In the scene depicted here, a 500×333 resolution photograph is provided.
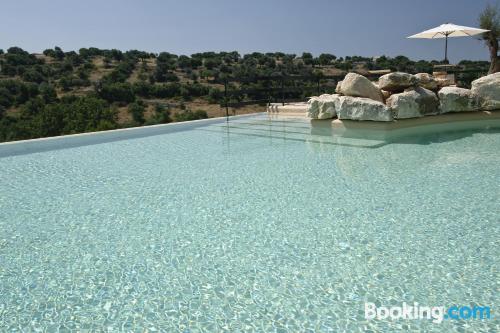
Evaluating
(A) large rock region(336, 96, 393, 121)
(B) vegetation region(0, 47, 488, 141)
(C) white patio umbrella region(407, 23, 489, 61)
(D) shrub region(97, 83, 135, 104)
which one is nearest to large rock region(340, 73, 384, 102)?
(A) large rock region(336, 96, 393, 121)

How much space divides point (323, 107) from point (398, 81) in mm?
1654

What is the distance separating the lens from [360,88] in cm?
764

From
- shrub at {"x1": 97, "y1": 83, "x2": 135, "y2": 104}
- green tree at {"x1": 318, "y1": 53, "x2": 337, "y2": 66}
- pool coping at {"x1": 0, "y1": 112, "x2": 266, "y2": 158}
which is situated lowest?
pool coping at {"x1": 0, "y1": 112, "x2": 266, "y2": 158}

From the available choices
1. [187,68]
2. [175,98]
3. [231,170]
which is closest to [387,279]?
[231,170]

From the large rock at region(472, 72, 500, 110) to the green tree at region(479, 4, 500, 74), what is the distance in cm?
338

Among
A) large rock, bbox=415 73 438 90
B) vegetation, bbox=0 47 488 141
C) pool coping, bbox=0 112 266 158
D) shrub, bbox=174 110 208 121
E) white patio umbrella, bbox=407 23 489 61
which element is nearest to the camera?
pool coping, bbox=0 112 266 158

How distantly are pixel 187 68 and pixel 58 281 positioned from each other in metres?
36.3

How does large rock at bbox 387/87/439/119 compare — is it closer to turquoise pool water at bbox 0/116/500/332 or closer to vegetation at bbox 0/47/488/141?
turquoise pool water at bbox 0/116/500/332

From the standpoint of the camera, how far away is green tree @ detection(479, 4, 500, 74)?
1123 cm

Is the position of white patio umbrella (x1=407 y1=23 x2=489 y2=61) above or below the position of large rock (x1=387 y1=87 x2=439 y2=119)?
above

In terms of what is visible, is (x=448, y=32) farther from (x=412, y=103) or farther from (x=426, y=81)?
(x=412, y=103)

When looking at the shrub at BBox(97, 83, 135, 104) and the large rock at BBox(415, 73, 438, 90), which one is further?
the shrub at BBox(97, 83, 135, 104)

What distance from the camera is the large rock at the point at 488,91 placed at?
315 inches

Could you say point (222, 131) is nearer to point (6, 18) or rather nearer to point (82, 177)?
point (82, 177)
